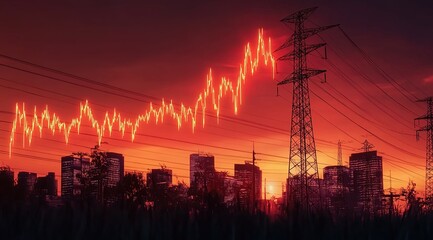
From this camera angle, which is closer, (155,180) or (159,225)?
(159,225)

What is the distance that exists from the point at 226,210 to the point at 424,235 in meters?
1.59

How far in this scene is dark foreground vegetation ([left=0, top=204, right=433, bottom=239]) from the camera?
3451 millimetres

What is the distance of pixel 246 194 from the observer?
545 centimetres

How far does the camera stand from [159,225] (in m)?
3.59

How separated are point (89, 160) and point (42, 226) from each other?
4004 inches

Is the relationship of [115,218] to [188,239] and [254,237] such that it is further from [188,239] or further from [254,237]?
[254,237]

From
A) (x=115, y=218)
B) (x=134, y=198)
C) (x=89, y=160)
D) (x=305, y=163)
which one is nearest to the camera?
(x=115, y=218)

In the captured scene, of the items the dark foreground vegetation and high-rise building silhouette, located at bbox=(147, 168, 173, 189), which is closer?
the dark foreground vegetation

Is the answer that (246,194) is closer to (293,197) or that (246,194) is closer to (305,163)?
(293,197)

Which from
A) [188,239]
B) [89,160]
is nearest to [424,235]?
[188,239]

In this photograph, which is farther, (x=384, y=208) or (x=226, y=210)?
(x=384, y=208)

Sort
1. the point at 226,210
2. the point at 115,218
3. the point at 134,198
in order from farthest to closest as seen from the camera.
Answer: the point at 134,198, the point at 226,210, the point at 115,218

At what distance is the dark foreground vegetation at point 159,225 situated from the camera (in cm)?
345

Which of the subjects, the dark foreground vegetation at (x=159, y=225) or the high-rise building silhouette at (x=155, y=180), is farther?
the high-rise building silhouette at (x=155, y=180)
